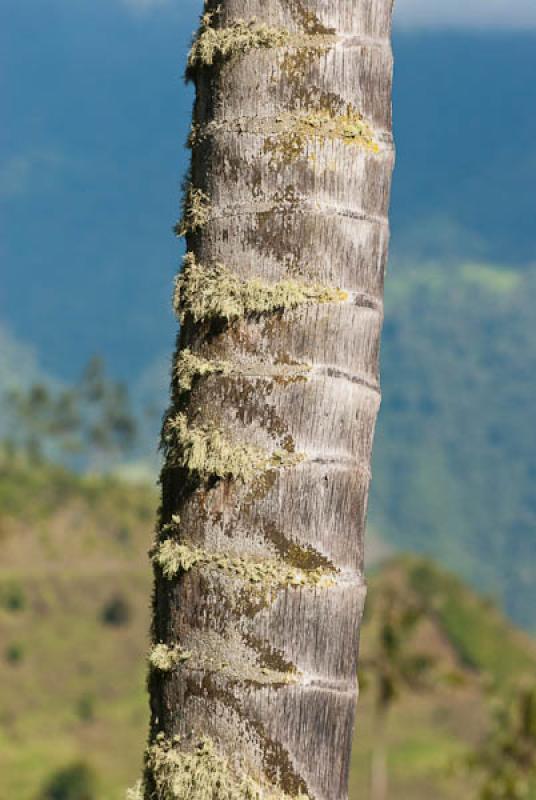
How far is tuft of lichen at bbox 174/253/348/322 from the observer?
320cm

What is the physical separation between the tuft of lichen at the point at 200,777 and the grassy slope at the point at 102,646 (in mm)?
44304

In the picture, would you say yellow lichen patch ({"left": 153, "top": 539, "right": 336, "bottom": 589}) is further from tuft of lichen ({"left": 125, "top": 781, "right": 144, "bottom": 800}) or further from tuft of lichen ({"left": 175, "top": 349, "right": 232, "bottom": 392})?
tuft of lichen ({"left": 125, "top": 781, "right": 144, "bottom": 800})

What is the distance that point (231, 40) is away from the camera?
338 cm

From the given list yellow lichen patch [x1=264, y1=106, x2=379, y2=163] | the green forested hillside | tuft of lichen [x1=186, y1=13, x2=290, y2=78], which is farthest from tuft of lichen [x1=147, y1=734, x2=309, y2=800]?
the green forested hillside

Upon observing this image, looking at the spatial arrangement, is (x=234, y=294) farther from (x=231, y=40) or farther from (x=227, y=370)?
(x=231, y=40)

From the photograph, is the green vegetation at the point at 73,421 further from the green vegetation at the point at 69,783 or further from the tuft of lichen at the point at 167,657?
the tuft of lichen at the point at 167,657

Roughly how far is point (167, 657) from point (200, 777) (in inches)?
11.0

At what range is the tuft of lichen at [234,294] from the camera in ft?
10.5

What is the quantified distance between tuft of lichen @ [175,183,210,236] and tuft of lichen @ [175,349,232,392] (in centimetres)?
31

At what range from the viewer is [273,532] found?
3141 mm

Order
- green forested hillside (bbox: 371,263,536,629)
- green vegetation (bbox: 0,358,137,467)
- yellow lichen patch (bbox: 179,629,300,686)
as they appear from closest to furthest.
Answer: yellow lichen patch (bbox: 179,629,300,686), green vegetation (bbox: 0,358,137,467), green forested hillside (bbox: 371,263,536,629)

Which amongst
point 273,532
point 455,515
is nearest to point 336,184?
point 273,532

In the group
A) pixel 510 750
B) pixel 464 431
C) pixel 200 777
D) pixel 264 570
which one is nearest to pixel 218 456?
pixel 264 570

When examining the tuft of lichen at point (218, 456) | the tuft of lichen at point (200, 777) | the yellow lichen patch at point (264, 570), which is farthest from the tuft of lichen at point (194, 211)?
the tuft of lichen at point (200, 777)
